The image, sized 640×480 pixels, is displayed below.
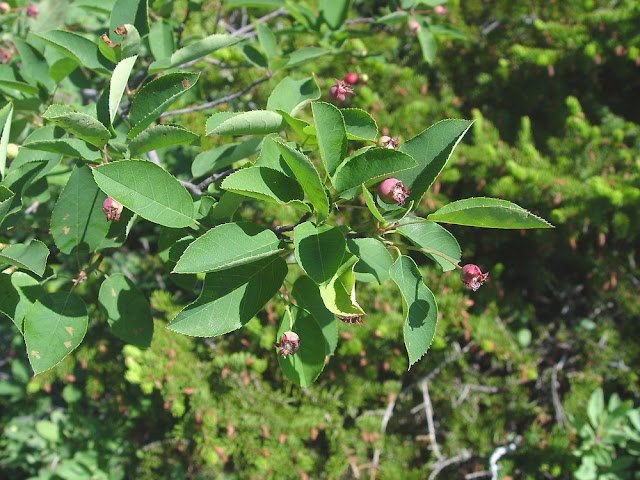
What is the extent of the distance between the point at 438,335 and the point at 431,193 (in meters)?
0.79

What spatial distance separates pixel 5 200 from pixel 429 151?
84 cm

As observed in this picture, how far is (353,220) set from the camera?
2.55 meters

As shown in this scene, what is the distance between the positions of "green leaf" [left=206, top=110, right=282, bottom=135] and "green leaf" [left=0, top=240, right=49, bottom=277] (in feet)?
1.41

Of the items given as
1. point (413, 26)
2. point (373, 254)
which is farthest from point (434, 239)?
point (413, 26)

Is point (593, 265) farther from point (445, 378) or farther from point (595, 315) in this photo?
point (445, 378)

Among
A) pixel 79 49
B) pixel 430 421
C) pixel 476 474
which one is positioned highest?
pixel 79 49

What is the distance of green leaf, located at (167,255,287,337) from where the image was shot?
0.85 m

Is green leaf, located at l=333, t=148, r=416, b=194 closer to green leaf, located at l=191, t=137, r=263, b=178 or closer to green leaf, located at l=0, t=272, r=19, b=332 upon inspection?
green leaf, located at l=191, t=137, r=263, b=178

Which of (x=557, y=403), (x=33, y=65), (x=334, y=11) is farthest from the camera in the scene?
(x=557, y=403)

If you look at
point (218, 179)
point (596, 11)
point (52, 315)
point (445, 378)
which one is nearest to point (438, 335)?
point (445, 378)

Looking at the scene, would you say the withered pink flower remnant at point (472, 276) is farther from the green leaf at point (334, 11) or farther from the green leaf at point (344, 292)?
the green leaf at point (334, 11)

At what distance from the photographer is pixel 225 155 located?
120 cm

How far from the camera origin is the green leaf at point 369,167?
2.59ft

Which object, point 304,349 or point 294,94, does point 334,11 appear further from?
point 304,349
